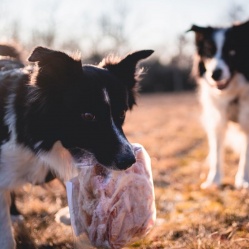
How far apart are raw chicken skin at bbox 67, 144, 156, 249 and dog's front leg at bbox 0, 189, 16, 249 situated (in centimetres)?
72

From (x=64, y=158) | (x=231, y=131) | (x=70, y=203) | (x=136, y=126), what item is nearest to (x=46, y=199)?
(x=64, y=158)

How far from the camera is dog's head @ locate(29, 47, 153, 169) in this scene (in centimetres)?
290

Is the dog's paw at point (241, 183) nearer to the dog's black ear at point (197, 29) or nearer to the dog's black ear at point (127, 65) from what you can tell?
the dog's black ear at point (197, 29)

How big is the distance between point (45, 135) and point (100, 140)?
0.44 m

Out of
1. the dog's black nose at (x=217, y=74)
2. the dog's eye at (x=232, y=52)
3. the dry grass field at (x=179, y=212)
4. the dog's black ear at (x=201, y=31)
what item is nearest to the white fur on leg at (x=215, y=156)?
the dry grass field at (x=179, y=212)

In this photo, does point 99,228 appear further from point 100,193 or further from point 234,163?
point 234,163

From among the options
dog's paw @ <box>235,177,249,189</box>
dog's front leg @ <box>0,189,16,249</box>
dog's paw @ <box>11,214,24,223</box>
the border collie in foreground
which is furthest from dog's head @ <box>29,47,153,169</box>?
dog's paw @ <box>235,177,249,189</box>

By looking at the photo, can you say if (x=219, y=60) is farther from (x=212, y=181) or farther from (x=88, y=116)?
(x=88, y=116)

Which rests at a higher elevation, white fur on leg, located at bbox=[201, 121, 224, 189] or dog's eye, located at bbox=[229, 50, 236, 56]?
dog's eye, located at bbox=[229, 50, 236, 56]

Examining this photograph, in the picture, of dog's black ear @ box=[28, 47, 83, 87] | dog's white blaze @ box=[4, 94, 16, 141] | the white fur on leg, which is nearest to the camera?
dog's black ear @ box=[28, 47, 83, 87]

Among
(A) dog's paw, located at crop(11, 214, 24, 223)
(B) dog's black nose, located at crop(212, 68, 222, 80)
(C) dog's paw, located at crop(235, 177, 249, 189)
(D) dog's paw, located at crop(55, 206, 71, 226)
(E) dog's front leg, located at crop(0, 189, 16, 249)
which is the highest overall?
(B) dog's black nose, located at crop(212, 68, 222, 80)

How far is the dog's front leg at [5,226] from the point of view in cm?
326

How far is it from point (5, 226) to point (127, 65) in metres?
1.61

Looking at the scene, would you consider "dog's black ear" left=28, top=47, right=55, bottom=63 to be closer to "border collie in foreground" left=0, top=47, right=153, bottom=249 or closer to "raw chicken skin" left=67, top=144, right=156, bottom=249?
"border collie in foreground" left=0, top=47, right=153, bottom=249
